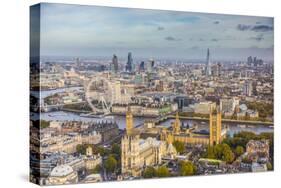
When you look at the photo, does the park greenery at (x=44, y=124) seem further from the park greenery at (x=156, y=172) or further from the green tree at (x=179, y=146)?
the green tree at (x=179, y=146)

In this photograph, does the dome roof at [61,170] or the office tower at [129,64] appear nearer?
the dome roof at [61,170]

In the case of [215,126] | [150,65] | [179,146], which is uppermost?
[150,65]

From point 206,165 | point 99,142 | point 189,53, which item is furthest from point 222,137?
point 99,142

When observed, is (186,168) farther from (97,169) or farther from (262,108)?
(262,108)

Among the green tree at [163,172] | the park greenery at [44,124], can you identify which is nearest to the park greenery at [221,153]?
the green tree at [163,172]

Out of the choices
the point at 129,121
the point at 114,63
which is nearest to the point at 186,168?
the point at 129,121
